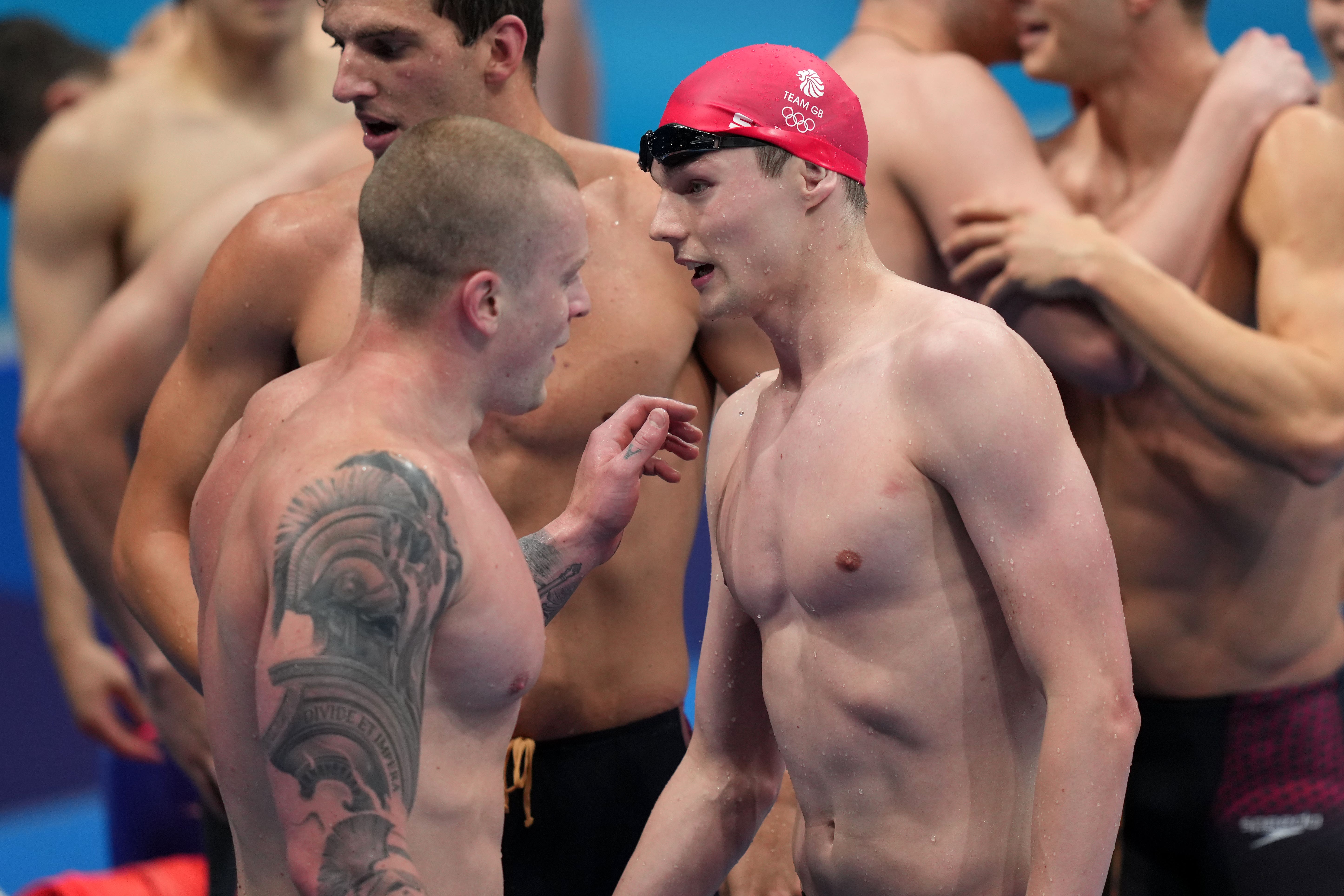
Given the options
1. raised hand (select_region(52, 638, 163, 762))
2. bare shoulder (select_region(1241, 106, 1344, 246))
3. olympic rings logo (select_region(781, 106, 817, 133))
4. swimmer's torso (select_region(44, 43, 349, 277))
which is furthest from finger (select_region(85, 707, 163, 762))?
bare shoulder (select_region(1241, 106, 1344, 246))

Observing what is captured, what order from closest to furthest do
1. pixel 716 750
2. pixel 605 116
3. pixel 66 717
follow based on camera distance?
pixel 716 750, pixel 66 717, pixel 605 116

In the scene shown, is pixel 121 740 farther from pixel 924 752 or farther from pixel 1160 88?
pixel 1160 88

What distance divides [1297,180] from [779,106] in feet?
4.41

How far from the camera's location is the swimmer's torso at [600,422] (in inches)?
93.4

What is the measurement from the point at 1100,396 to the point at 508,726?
1663 mm

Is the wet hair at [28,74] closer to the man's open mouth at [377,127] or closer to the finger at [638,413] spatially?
the man's open mouth at [377,127]

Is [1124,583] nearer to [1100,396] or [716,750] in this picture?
[1100,396]

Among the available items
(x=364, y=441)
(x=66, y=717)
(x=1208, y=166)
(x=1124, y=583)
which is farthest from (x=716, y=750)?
(x=66, y=717)

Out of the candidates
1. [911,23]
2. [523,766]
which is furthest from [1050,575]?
[911,23]

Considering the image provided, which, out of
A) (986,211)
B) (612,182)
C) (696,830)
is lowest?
(696,830)

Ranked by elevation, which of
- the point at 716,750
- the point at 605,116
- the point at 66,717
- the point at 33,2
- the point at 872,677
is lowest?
the point at 66,717

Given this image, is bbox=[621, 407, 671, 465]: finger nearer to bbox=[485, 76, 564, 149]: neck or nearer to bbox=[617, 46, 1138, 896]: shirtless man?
bbox=[617, 46, 1138, 896]: shirtless man

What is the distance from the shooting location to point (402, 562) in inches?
61.4

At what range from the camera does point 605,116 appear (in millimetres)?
8516
